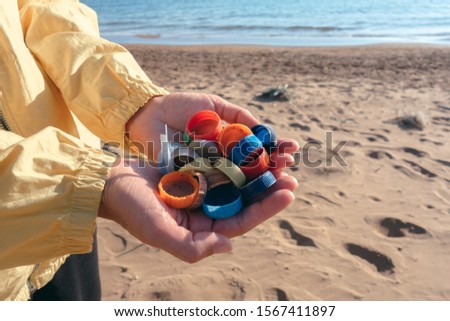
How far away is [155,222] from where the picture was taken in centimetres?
153

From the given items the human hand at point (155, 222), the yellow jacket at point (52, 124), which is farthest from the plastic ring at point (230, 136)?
the human hand at point (155, 222)

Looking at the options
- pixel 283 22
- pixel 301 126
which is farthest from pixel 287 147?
pixel 283 22

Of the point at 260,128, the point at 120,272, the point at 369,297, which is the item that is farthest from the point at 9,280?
the point at 369,297

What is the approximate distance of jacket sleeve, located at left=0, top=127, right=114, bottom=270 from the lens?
47.7 inches

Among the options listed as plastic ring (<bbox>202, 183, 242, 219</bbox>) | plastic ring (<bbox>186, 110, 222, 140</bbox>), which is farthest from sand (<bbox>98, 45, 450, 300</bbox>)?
plastic ring (<bbox>186, 110, 222, 140</bbox>)

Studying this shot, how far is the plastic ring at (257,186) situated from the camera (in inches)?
80.7

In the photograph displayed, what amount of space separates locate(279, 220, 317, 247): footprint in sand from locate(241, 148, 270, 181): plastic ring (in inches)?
52.8

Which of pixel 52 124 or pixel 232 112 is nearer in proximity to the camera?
pixel 52 124

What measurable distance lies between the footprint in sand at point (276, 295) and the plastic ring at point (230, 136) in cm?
106

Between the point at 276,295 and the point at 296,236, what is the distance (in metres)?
0.72

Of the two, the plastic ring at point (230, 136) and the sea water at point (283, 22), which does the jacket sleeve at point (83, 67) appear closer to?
the plastic ring at point (230, 136)

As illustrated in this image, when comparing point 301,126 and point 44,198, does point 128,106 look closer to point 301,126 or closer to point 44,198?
point 44,198
